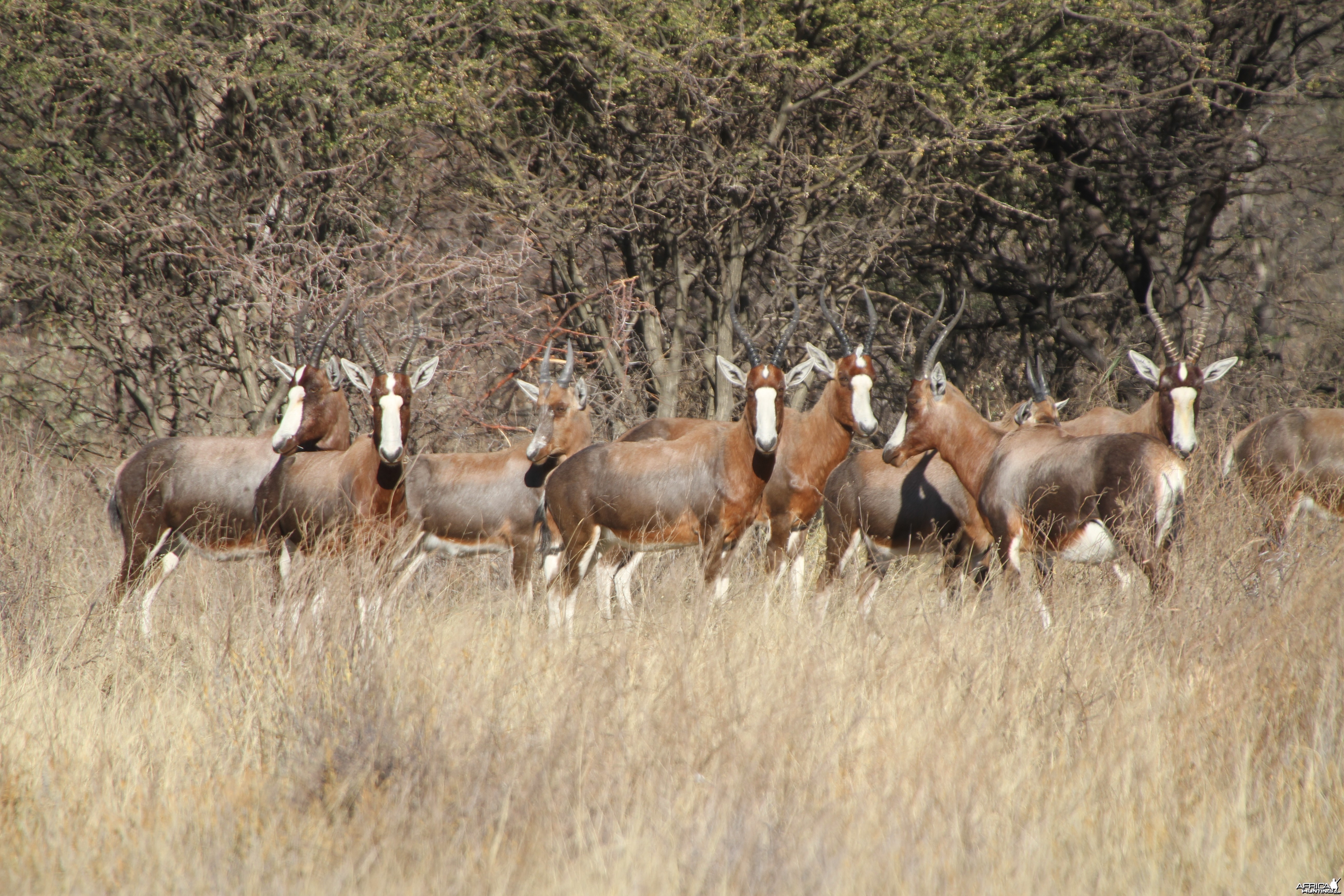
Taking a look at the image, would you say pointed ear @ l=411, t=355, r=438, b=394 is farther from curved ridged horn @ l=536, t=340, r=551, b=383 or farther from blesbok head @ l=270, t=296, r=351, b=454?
curved ridged horn @ l=536, t=340, r=551, b=383

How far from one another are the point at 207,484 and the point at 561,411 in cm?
269

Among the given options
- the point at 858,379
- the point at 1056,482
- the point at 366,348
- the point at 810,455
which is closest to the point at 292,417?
the point at 366,348

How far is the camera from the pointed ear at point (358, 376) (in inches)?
347

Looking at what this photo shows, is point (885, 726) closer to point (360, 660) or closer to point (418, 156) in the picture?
point (360, 660)

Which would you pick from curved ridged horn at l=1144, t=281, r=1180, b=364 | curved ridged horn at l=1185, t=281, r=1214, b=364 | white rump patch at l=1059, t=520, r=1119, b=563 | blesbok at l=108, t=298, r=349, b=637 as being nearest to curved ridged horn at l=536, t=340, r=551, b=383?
blesbok at l=108, t=298, r=349, b=637

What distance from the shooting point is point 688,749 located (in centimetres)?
467

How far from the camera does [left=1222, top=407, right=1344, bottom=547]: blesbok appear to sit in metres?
9.16

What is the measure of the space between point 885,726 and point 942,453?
379 centimetres

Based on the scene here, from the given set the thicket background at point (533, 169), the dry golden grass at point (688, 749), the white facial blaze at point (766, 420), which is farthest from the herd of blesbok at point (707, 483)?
the thicket background at point (533, 169)

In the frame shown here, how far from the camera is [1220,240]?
→ 568 inches

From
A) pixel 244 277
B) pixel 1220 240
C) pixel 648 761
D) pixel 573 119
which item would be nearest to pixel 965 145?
pixel 573 119

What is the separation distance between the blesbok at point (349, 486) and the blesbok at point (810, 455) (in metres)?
1.89

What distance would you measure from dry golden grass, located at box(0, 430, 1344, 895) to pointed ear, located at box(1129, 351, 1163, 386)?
2.76m

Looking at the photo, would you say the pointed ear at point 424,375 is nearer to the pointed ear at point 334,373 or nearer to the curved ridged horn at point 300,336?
the pointed ear at point 334,373
